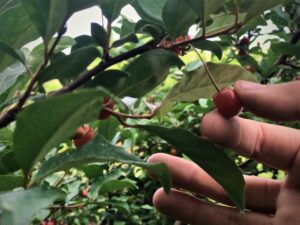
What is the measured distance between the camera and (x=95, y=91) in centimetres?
38

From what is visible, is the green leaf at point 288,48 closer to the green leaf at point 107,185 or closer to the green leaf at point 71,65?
the green leaf at point 107,185

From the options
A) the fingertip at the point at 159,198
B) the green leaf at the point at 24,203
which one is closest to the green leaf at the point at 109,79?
the green leaf at the point at 24,203

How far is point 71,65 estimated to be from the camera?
2.04 feet

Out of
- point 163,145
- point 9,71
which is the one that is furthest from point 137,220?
point 9,71

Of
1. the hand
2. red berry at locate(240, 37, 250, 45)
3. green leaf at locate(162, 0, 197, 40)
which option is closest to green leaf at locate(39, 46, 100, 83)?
green leaf at locate(162, 0, 197, 40)

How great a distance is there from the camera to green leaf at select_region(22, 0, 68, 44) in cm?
55

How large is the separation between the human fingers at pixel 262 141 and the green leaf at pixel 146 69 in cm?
11

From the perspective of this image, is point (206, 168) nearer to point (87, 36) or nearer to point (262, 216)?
point (87, 36)

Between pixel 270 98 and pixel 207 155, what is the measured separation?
0.52 ft

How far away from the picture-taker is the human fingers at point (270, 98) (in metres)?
0.72

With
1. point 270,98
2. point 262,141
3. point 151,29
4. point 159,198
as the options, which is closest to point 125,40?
point 151,29

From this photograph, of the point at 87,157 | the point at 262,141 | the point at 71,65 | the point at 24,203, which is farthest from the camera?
the point at 262,141

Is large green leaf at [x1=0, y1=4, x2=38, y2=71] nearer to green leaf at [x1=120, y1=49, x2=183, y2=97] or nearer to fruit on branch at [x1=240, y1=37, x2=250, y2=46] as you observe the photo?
green leaf at [x1=120, y1=49, x2=183, y2=97]

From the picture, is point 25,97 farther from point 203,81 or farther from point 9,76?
point 203,81
